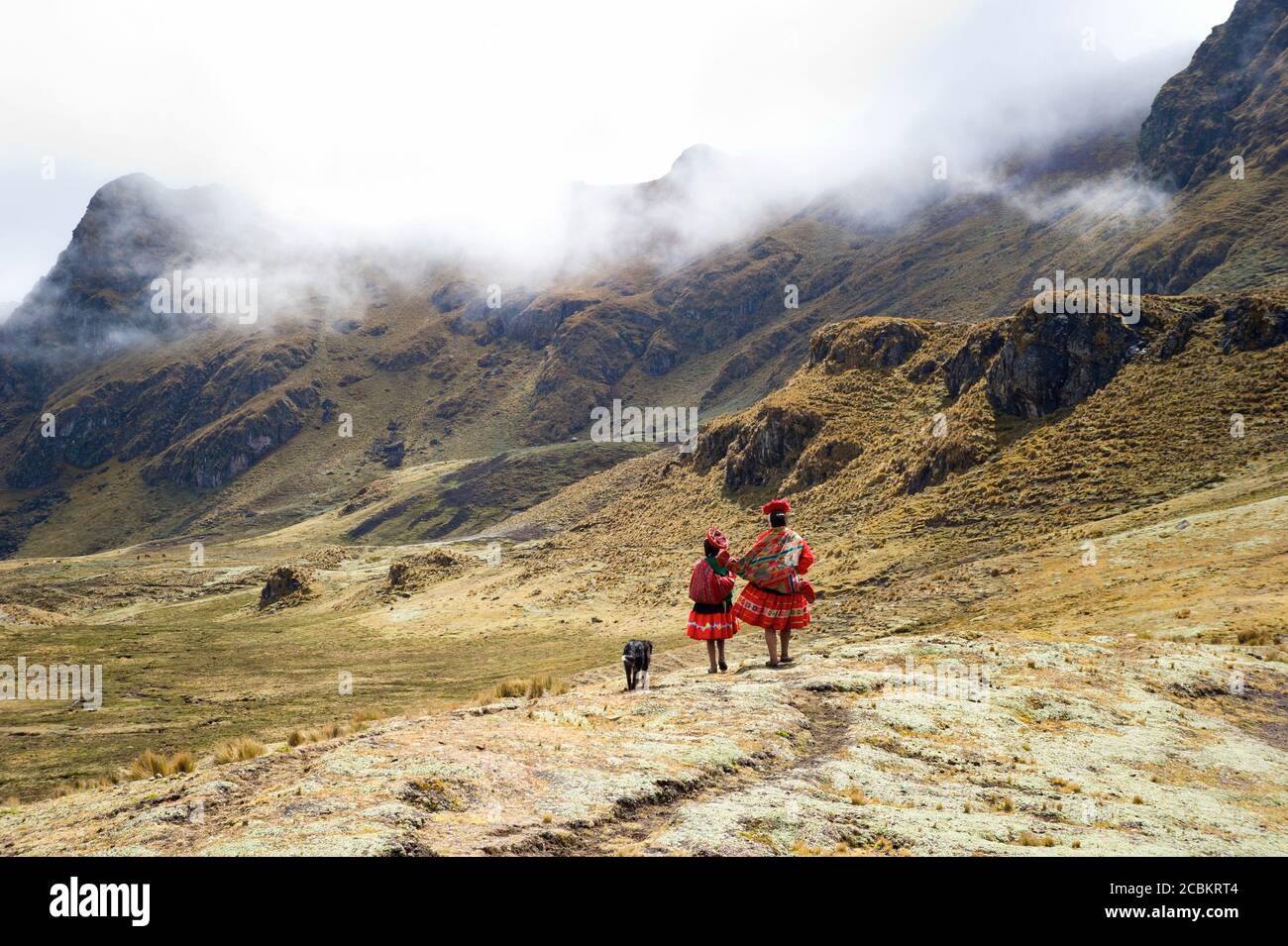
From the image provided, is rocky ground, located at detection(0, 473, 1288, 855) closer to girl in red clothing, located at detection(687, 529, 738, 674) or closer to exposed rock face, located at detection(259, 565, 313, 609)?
girl in red clothing, located at detection(687, 529, 738, 674)

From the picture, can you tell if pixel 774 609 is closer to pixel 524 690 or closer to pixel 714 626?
pixel 714 626

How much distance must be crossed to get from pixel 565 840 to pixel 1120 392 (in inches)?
2047

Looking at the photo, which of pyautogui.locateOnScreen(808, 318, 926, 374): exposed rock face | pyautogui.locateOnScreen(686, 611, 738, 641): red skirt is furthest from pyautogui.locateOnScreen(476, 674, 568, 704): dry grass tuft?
pyautogui.locateOnScreen(808, 318, 926, 374): exposed rock face

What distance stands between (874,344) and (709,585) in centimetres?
6282

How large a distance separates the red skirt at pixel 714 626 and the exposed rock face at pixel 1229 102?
205 metres

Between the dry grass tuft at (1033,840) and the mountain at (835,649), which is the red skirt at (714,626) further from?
the dry grass tuft at (1033,840)

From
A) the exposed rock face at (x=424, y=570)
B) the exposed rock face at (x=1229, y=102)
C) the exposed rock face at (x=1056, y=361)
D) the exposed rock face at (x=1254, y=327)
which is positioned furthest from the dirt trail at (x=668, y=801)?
the exposed rock face at (x=1229, y=102)

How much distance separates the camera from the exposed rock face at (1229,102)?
17212 centimetres

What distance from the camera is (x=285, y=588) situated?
79250mm

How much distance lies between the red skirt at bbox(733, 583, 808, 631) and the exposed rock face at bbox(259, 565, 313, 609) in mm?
70542

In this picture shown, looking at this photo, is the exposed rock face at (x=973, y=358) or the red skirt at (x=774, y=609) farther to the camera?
the exposed rock face at (x=973, y=358)

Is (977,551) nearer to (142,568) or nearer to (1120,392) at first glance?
(1120,392)

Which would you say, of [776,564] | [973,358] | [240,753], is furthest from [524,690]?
[973,358]
